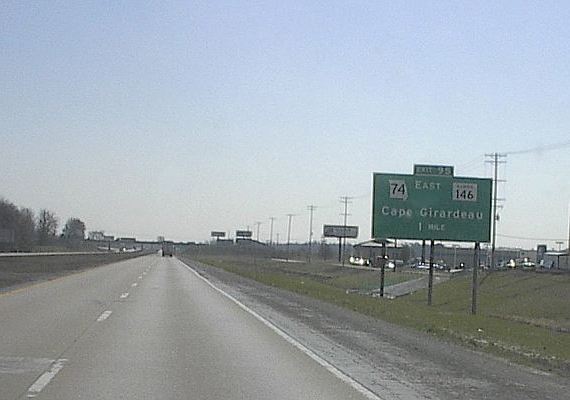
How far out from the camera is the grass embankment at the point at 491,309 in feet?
67.9

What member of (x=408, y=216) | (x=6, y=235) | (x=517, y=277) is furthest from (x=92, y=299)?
(x=6, y=235)

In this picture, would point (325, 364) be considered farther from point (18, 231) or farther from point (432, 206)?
point (18, 231)

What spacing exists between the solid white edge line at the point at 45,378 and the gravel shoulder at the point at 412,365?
171 inches

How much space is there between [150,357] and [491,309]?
44.4 m

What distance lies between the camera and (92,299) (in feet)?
104

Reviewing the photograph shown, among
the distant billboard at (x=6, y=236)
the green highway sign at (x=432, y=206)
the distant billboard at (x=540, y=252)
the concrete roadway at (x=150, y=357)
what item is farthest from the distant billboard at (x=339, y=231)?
the concrete roadway at (x=150, y=357)

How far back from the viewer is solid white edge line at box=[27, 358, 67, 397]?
1130 cm

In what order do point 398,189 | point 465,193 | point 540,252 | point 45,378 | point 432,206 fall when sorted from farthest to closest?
point 540,252, point 398,189, point 432,206, point 465,193, point 45,378

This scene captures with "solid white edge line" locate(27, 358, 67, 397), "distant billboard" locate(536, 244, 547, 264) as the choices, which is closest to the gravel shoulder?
"solid white edge line" locate(27, 358, 67, 397)

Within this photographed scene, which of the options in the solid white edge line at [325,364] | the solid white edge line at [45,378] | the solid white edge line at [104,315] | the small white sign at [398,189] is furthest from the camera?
the small white sign at [398,189]

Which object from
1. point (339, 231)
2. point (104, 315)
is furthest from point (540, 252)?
point (104, 315)

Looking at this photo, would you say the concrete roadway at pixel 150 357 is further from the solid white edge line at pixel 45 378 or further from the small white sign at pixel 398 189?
the small white sign at pixel 398 189

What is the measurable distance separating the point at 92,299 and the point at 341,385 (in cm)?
2045

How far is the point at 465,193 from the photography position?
40656 millimetres
